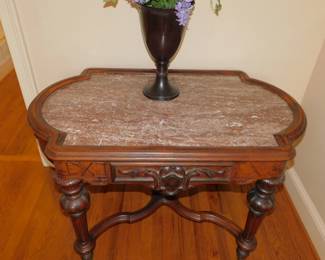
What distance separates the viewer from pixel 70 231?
1.48 m

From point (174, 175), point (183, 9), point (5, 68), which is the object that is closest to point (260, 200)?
point (174, 175)

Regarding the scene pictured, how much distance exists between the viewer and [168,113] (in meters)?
1.07

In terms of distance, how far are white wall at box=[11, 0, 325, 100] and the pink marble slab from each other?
0.44 feet

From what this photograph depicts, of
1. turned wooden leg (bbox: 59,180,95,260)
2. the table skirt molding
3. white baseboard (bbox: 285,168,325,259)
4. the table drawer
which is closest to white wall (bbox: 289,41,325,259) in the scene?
white baseboard (bbox: 285,168,325,259)

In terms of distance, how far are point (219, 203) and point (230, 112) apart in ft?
2.45

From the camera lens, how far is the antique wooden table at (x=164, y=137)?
899 millimetres

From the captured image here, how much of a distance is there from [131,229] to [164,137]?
29.5 inches

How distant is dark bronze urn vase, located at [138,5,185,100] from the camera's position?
97cm

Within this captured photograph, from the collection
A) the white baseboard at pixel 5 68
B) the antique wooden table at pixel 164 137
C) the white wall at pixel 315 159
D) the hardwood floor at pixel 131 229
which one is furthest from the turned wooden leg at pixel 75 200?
the white baseboard at pixel 5 68

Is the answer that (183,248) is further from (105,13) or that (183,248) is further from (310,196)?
(105,13)

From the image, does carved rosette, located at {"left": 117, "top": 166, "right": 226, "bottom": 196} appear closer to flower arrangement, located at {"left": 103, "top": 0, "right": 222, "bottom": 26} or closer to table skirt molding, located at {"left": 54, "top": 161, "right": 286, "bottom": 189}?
table skirt molding, located at {"left": 54, "top": 161, "right": 286, "bottom": 189}

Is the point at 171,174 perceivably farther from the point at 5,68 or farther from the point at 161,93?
the point at 5,68

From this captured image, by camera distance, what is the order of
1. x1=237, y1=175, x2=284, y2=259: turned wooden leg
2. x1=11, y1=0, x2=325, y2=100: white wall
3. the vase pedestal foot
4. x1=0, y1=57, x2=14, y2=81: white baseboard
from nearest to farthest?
x1=237, y1=175, x2=284, y2=259: turned wooden leg → the vase pedestal foot → x1=11, y1=0, x2=325, y2=100: white wall → x1=0, y1=57, x2=14, y2=81: white baseboard

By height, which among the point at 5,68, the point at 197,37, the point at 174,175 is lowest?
the point at 5,68
